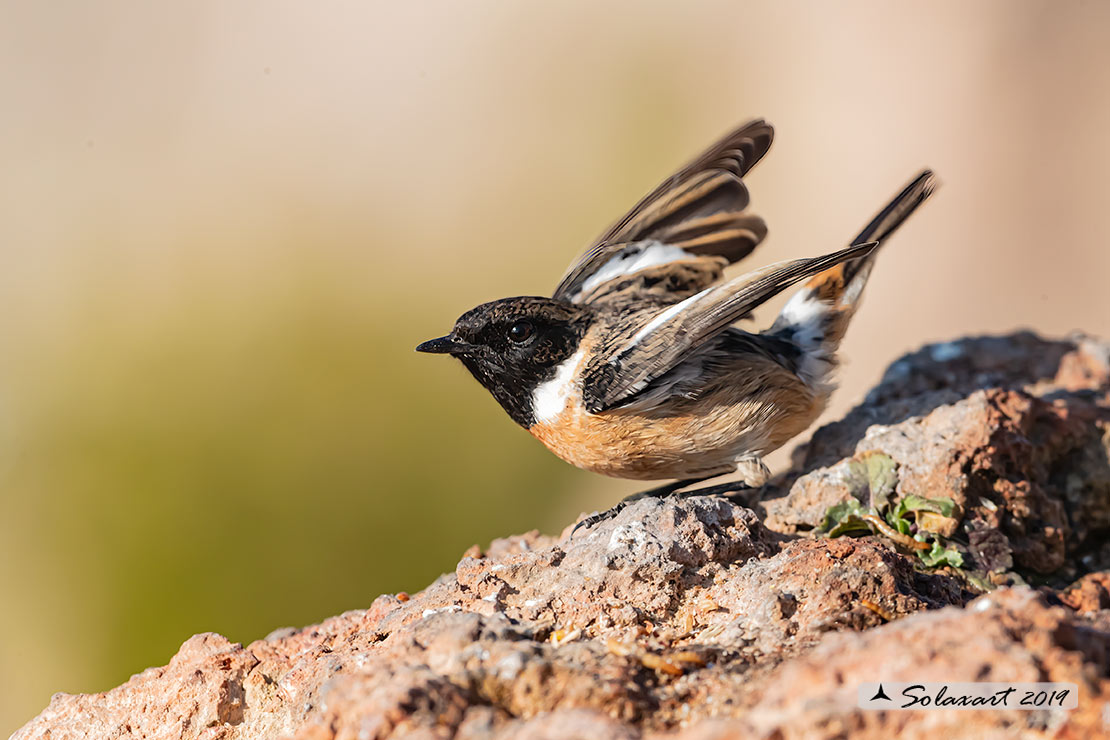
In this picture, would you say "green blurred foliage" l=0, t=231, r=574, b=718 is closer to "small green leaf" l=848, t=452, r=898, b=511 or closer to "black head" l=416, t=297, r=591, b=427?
"black head" l=416, t=297, r=591, b=427

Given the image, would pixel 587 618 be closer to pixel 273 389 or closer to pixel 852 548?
pixel 852 548

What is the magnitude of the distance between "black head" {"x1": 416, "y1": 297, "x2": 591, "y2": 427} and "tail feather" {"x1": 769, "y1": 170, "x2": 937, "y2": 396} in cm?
132

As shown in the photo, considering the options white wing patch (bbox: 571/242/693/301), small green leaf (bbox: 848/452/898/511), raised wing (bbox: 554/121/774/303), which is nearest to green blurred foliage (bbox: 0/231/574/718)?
white wing patch (bbox: 571/242/693/301)

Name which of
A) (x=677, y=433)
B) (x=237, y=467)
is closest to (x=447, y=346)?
(x=677, y=433)

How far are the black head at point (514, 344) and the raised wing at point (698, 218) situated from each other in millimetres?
865

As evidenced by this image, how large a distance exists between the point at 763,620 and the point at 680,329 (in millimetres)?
1607

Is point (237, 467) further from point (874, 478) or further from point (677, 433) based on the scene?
point (874, 478)

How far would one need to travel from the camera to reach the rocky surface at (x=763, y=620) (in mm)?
2238

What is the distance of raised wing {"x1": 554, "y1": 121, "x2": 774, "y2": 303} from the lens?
18.0 feet

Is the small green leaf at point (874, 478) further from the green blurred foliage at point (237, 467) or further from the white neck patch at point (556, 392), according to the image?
the green blurred foliage at point (237, 467)

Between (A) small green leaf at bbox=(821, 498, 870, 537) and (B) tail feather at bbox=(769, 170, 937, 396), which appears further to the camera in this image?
(B) tail feather at bbox=(769, 170, 937, 396)

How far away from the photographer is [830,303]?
17.1 feet

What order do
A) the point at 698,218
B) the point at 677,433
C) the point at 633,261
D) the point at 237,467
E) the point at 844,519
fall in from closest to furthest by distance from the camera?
1. the point at 844,519
2. the point at 677,433
3. the point at 633,261
4. the point at 698,218
5. the point at 237,467

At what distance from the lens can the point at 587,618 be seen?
10.3 feet
